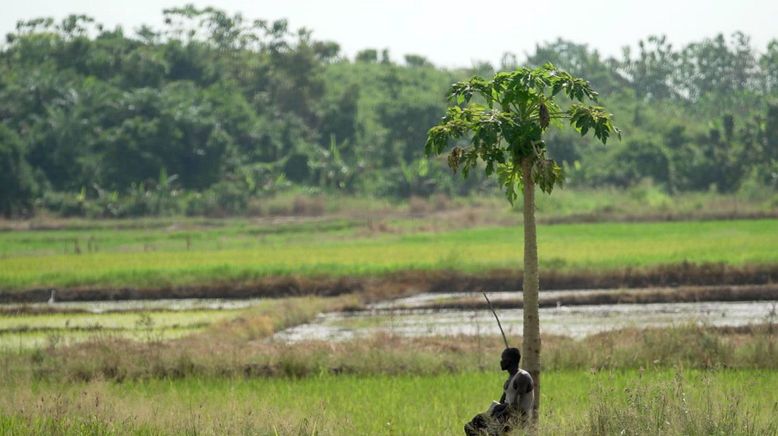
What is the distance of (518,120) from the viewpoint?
8.62 m

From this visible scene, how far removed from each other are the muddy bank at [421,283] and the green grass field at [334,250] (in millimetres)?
234

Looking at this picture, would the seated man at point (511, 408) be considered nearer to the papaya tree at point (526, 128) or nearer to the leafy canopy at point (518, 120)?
the papaya tree at point (526, 128)

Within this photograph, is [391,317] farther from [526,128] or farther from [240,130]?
[240,130]

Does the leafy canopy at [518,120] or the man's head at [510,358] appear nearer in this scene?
the man's head at [510,358]

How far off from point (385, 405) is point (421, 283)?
50.1ft

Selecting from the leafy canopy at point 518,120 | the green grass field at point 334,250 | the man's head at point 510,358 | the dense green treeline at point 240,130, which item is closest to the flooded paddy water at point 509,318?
the green grass field at point 334,250

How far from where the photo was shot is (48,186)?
49250 mm

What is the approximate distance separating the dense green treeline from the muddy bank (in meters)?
20.5

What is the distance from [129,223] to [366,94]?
22257mm

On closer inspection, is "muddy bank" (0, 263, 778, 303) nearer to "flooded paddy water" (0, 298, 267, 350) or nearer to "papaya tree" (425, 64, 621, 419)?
"flooded paddy water" (0, 298, 267, 350)

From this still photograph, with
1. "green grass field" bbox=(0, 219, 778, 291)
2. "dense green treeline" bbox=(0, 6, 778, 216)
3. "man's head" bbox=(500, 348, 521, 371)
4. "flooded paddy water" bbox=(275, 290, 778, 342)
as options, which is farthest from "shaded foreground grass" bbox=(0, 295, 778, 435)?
"dense green treeline" bbox=(0, 6, 778, 216)

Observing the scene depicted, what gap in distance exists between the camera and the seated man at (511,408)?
26.8ft

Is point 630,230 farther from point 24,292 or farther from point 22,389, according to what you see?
point 22,389

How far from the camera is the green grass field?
90.4 ft
